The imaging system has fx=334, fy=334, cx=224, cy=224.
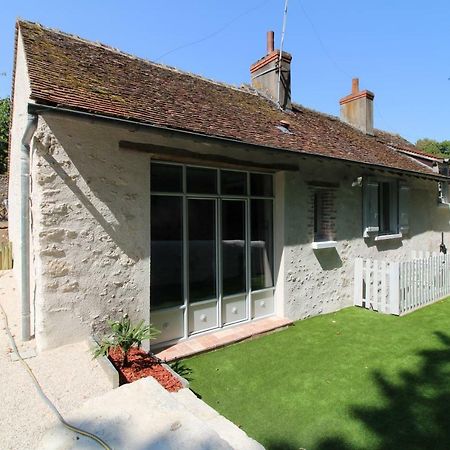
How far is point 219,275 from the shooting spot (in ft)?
21.0

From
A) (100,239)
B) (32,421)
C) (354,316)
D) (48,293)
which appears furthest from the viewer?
(354,316)

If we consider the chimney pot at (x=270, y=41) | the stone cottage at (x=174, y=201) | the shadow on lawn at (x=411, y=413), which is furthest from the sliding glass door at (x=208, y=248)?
the chimney pot at (x=270, y=41)

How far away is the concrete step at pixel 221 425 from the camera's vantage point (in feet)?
9.24

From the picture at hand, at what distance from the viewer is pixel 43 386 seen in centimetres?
364

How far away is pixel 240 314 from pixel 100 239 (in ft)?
10.8

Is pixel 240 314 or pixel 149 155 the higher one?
pixel 149 155

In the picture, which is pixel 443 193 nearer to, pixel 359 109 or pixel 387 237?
pixel 359 109

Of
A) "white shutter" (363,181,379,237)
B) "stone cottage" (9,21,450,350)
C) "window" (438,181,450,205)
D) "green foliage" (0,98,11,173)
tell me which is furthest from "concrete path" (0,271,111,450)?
"green foliage" (0,98,11,173)

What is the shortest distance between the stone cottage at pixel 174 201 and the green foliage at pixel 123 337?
0.20 meters

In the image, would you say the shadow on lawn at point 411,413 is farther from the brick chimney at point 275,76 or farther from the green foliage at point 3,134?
the green foliage at point 3,134

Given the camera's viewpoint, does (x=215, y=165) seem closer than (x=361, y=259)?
Yes

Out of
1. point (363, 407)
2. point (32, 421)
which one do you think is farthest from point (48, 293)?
point (363, 407)

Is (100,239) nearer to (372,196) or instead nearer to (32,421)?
(32,421)

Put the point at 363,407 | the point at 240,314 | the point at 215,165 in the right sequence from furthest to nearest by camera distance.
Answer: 1. the point at 240,314
2. the point at 215,165
3. the point at 363,407
